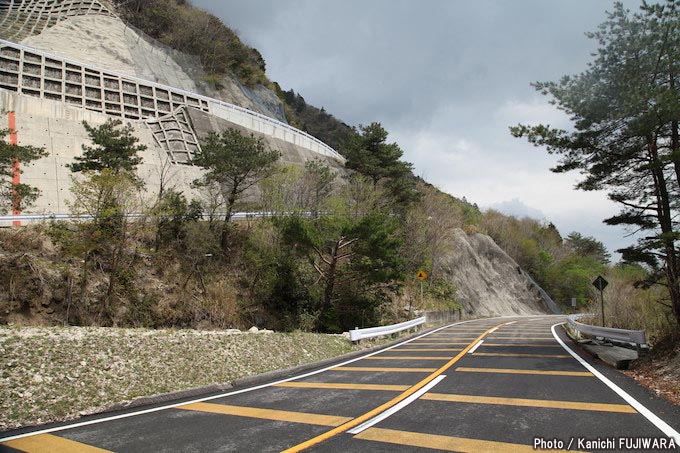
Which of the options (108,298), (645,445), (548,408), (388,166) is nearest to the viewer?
(645,445)

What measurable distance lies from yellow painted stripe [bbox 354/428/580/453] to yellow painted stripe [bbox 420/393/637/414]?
1.71m

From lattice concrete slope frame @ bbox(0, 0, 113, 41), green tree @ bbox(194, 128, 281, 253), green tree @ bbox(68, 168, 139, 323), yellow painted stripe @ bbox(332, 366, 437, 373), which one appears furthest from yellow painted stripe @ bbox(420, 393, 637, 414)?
lattice concrete slope frame @ bbox(0, 0, 113, 41)

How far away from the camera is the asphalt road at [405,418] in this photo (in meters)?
4.08

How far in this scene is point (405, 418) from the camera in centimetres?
493

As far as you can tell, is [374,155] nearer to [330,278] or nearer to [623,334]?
[330,278]

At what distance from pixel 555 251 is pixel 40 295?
79307 mm

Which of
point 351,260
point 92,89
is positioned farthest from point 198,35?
point 351,260

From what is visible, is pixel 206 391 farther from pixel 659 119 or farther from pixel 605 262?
pixel 605 262

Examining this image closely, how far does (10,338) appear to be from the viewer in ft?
22.7

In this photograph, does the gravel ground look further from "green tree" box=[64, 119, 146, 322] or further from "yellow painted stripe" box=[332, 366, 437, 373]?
"green tree" box=[64, 119, 146, 322]

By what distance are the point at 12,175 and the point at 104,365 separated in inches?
694

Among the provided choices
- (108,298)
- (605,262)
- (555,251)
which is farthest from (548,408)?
(605,262)

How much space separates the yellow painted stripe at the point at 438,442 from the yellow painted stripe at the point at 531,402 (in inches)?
67.3

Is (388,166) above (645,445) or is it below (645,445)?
above
